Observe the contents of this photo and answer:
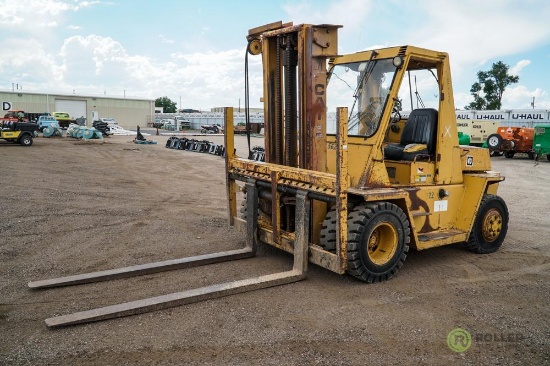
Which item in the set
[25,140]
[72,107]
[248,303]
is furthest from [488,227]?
[72,107]

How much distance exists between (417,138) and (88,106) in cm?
6580

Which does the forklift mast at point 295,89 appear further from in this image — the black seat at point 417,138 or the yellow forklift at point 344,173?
the black seat at point 417,138

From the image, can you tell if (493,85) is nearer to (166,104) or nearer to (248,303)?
(248,303)

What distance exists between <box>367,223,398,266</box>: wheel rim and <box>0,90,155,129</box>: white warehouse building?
5878 cm

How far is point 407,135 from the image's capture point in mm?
6715

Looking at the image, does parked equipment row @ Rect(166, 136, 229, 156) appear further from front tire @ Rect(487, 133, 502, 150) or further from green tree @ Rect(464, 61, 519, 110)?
green tree @ Rect(464, 61, 519, 110)

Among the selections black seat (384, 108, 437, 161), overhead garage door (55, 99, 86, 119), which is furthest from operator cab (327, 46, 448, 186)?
overhead garage door (55, 99, 86, 119)

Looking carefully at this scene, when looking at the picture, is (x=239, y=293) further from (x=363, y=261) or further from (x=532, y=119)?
(x=532, y=119)

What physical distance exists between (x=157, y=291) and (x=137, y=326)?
95 centimetres

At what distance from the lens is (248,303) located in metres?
4.97

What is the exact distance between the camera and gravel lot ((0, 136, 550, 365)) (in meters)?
3.99

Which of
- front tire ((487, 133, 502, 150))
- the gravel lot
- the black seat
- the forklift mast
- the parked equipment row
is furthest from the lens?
front tire ((487, 133, 502, 150))

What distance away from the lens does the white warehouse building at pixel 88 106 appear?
198ft

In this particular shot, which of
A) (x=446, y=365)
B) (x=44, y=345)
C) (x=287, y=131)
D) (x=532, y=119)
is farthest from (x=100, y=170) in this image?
(x=532, y=119)
